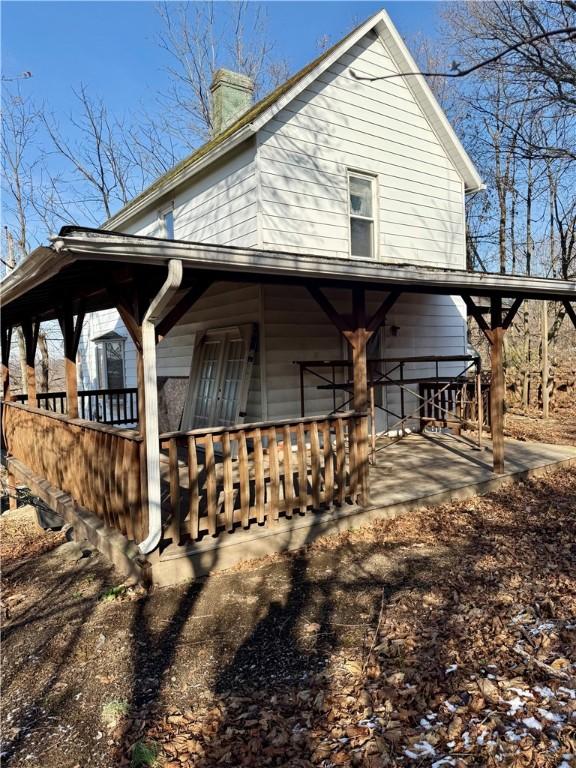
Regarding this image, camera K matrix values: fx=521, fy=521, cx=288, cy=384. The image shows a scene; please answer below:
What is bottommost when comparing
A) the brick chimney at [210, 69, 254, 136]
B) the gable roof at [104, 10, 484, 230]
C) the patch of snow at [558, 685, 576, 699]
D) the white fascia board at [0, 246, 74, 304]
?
the patch of snow at [558, 685, 576, 699]

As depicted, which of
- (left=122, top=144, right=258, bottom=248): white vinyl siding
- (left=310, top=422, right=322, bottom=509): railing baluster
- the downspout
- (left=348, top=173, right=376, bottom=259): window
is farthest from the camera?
(left=348, top=173, right=376, bottom=259): window

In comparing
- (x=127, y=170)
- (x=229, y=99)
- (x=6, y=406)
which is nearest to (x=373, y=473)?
(x=6, y=406)

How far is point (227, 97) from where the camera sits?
10.6 meters

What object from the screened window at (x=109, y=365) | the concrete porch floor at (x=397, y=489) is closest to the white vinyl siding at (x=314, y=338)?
the concrete porch floor at (x=397, y=489)

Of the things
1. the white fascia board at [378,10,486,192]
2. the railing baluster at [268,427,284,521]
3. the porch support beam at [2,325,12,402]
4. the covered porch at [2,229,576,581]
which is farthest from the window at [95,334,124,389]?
the railing baluster at [268,427,284,521]

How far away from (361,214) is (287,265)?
15.2 ft

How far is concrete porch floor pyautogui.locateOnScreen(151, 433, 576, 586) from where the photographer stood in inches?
174

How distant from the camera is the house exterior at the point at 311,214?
736 cm

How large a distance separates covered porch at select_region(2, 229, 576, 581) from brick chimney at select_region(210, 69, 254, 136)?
561 cm

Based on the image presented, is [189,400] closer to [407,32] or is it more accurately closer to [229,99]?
[229,99]

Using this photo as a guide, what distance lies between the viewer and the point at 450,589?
3980 millimetres

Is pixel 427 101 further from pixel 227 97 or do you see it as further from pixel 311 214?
pixel 227 97

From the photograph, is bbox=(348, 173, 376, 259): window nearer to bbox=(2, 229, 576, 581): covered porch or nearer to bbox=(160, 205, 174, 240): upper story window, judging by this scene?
bbox=(2, 229, 576, 581): covered porch

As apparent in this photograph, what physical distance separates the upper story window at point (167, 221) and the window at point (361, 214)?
344cm
